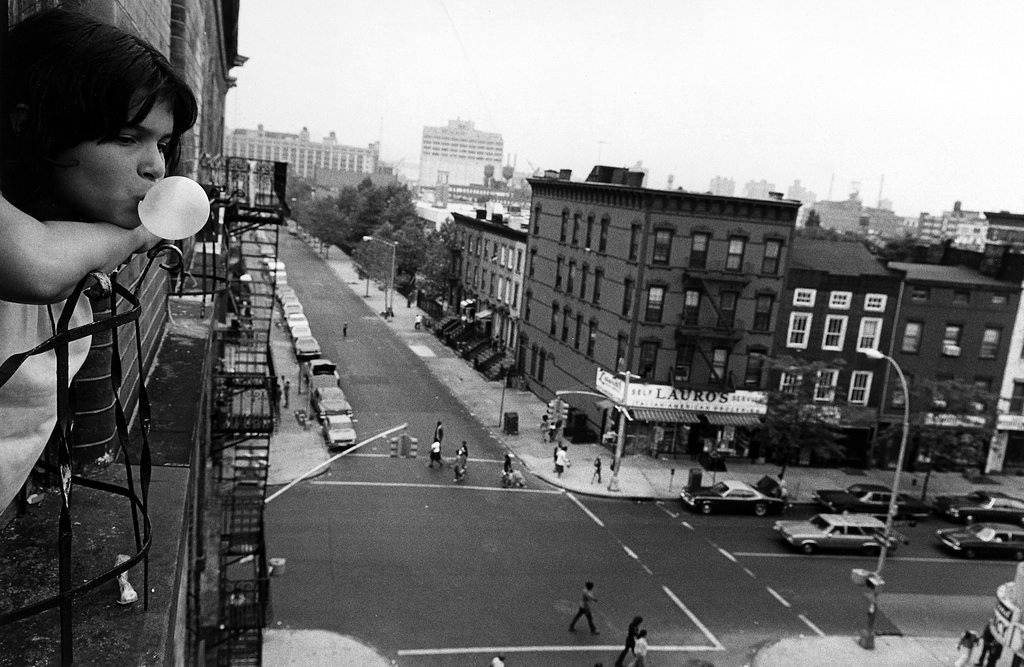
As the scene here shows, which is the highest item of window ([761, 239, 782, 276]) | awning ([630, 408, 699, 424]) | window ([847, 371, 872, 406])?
window ([761, 239, 782, 276])

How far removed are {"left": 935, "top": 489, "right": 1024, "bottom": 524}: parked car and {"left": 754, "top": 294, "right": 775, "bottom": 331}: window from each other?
10260 millimetres

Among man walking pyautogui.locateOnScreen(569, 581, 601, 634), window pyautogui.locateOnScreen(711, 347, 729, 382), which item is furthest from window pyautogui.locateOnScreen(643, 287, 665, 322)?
man walking pyautogui.locateOnScreen(569, 581, 601, 634)

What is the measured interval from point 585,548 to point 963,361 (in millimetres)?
24636

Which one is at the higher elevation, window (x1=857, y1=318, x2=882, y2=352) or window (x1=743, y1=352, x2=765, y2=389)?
window (x1=857, y1=318, x2=882, y2=352)

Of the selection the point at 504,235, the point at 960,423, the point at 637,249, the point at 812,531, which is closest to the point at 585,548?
the point at 812,531

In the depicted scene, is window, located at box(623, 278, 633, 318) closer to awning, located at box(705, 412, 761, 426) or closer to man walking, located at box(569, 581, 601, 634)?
awning, located at box(705, 412, 761, 426)

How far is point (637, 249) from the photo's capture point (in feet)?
121

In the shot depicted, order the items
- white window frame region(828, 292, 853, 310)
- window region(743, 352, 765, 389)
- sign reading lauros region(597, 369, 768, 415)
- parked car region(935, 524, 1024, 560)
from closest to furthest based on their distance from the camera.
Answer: parked car region(935, 524, 1024, 560) < sign reading lauros region(597, 369, 768, 415) < window region(743, 352, 765, 389) < white window frame region(828, 292, 853, 310)

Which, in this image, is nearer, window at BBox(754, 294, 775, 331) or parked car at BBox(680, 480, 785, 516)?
parked car at BBox(680, 480, 785, 516)

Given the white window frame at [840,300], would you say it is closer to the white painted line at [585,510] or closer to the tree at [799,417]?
the tree at [799,417]

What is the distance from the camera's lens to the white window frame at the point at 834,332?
3831 cm

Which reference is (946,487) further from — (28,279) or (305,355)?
(28,279)

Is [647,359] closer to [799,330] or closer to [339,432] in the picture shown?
[799,330]

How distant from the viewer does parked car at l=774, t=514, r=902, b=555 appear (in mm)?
27469
